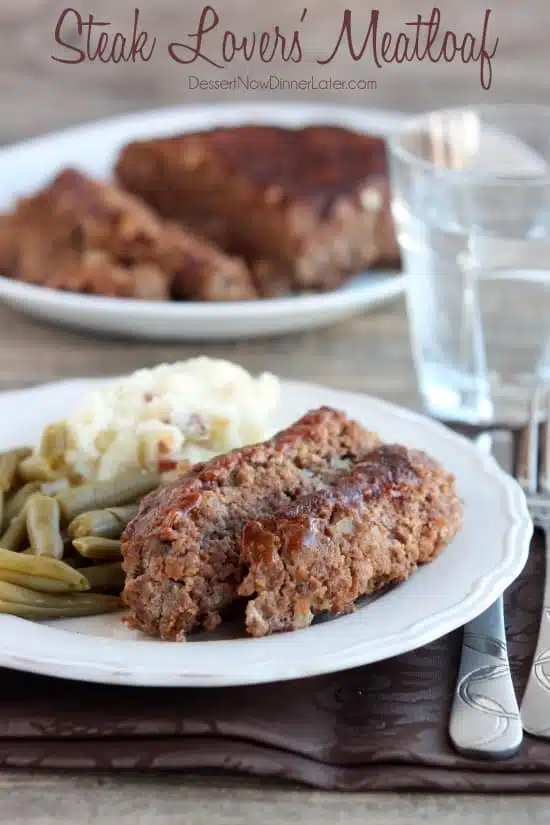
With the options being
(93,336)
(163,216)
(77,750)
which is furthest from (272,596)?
(163,216)

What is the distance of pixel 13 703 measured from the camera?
9.37 feet

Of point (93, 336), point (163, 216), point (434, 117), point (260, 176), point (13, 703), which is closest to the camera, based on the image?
point (13, 703)

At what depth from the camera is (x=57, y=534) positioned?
3326mm

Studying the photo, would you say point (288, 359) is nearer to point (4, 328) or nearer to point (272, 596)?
point (4, 328)

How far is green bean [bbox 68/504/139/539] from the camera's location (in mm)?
3318

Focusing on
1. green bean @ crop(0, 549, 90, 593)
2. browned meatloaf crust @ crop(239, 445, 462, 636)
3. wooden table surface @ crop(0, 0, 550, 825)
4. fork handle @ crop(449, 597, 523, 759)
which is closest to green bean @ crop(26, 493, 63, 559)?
green bean @ crop(0, 549, 90, 593)

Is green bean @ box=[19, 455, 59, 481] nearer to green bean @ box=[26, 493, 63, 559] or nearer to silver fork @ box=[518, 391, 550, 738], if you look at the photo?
green bean @ box=[26, 493, 63, 559]

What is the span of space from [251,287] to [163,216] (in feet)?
4.36

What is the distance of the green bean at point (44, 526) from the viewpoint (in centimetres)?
326

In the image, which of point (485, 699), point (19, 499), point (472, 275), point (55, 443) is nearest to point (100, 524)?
point (19, 499)

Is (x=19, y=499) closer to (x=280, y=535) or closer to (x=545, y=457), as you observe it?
(x=280, y=535)

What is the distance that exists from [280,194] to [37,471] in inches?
118

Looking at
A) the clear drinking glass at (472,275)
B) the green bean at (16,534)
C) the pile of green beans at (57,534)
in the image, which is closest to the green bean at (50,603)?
the pile of green beans at (57,534)

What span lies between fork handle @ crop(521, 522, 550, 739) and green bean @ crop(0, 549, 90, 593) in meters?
1.17
